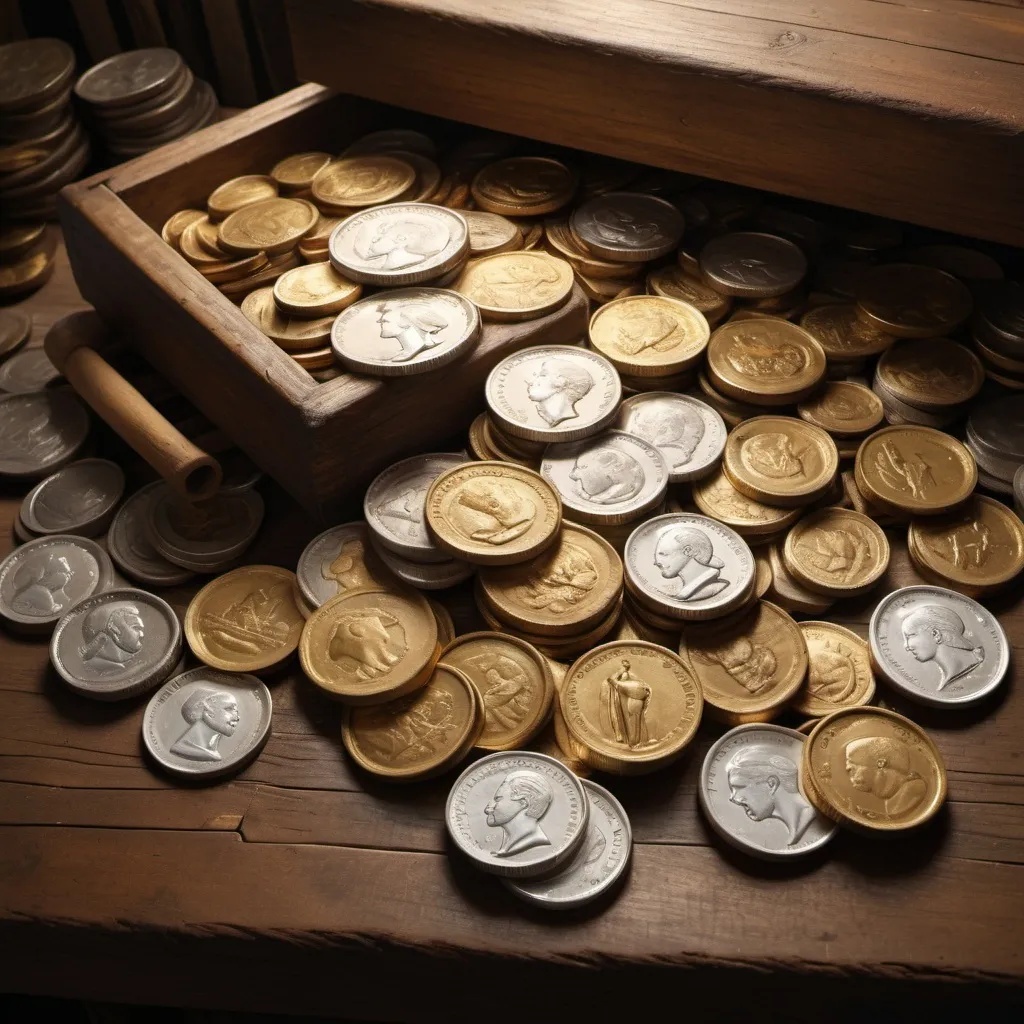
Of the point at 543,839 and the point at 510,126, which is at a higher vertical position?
the point at 510,126

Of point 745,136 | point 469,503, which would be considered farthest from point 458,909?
point 745,136

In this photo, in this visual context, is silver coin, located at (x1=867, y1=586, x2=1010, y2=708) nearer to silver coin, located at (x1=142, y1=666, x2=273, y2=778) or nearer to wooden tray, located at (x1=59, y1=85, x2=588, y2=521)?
wooden tray, located at (x1=59, y1=85, x2=588, y2=521)

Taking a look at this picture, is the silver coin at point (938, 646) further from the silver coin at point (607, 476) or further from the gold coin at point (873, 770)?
the silver coin at point (607, 476)

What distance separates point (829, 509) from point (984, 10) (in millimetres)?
1409

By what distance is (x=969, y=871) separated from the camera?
1891mm

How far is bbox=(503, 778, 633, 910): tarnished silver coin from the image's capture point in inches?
72.6

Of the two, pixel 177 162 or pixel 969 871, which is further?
pixel 177 162

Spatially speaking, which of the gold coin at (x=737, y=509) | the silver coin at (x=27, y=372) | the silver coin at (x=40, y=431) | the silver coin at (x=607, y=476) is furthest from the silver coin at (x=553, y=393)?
the silver coin at (x=27, y=372)

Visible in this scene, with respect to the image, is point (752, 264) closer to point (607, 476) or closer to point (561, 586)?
point (607, 476)

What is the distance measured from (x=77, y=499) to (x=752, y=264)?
183 centimetres

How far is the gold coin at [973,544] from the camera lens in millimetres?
2268

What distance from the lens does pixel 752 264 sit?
9.13 ft

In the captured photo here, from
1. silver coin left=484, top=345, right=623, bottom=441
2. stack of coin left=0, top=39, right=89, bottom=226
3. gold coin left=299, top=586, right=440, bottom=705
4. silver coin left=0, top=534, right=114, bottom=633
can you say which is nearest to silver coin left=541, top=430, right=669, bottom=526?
silver coin left=484, top=345, right=623, bottom=441

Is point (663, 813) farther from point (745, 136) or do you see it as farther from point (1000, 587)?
point (745, 136)
